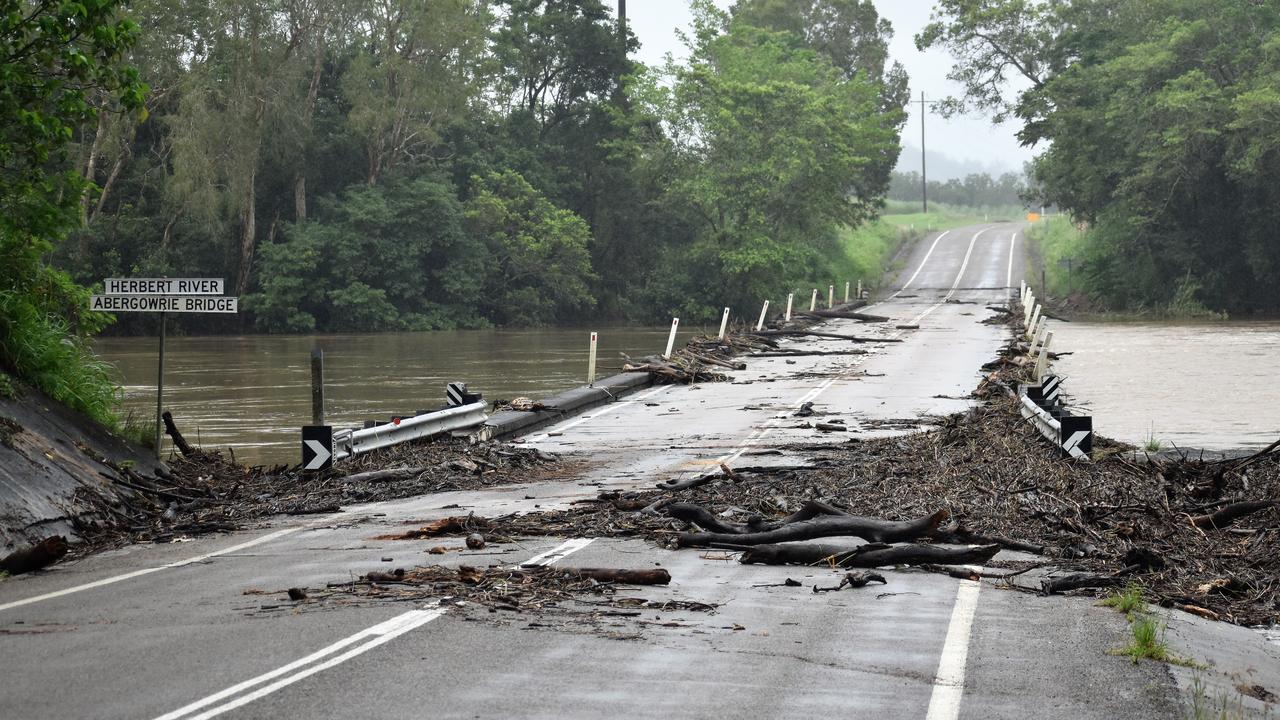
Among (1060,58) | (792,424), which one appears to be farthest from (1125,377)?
(1060,58)

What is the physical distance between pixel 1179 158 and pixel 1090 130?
29.4 feet

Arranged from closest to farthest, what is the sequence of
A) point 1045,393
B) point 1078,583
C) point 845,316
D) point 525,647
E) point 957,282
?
point 525,647 → point 1078,583 → point 1045,393 → point 845,316 → point 957,282

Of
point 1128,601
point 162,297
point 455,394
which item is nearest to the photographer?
point 1128,601

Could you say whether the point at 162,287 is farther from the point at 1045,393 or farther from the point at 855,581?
the point at 1045,393

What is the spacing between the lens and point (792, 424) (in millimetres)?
23781

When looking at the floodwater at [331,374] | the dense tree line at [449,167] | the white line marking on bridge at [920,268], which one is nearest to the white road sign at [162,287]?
the floodwater at [331,374]

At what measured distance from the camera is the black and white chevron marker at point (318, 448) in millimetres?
16828

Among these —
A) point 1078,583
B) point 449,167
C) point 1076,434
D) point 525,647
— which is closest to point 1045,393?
point 1076,434

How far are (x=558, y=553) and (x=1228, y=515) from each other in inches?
228

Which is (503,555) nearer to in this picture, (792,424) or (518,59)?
(792,424)

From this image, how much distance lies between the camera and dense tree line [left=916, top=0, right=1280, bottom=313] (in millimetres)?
62656

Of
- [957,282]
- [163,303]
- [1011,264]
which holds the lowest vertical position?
[163,303]

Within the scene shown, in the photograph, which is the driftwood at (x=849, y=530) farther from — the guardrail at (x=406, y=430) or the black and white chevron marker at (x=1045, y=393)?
the black and white chevron marker at (x=1045, y=393)

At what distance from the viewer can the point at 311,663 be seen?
7934 mm
